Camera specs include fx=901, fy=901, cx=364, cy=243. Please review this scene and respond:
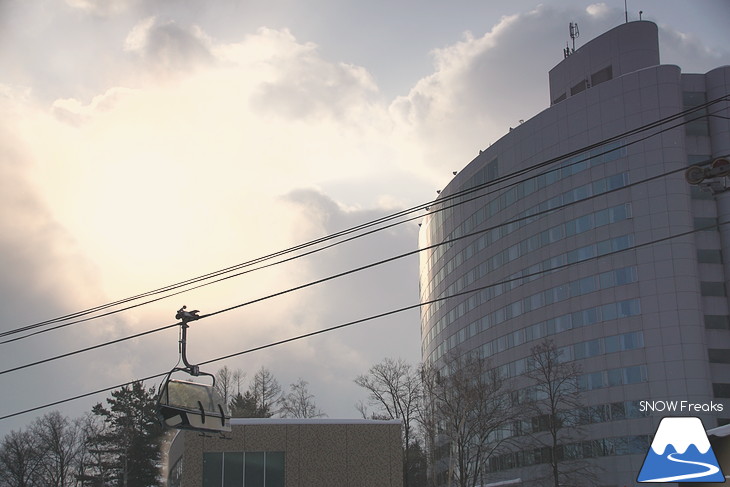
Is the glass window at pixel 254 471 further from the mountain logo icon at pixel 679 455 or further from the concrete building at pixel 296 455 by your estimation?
the mountain logo icon at pixel 679 455

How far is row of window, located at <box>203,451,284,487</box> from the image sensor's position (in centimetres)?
4172

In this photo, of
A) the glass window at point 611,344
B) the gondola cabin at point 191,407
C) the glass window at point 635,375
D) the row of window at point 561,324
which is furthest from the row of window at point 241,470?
the row of window at point 561,324

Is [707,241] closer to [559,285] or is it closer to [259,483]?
[559,285]

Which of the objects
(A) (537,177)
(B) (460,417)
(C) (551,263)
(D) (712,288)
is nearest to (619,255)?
(C) (551,263)

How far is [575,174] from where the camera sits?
88.1 meters

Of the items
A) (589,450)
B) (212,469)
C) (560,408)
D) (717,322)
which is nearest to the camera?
(212,469)

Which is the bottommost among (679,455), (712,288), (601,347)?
(679,455)

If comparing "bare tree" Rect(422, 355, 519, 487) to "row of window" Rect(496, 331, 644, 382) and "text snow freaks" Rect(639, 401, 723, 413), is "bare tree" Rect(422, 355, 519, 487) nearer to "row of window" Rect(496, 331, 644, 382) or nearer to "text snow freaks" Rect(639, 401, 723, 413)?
"text snow freaks" Rect(639, 401, 723, 413)

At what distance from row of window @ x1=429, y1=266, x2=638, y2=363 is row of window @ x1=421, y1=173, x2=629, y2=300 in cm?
561

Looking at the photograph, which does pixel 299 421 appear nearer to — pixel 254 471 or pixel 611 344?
pixel 254 471

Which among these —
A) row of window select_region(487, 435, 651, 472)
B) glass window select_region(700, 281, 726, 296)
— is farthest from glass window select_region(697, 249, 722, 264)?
row of window select_region(487, 435, 651, 472)

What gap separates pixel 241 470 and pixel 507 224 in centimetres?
3796

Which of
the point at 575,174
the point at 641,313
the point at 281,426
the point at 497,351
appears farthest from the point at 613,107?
the point at 281,426

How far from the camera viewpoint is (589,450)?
7975 centimetres
